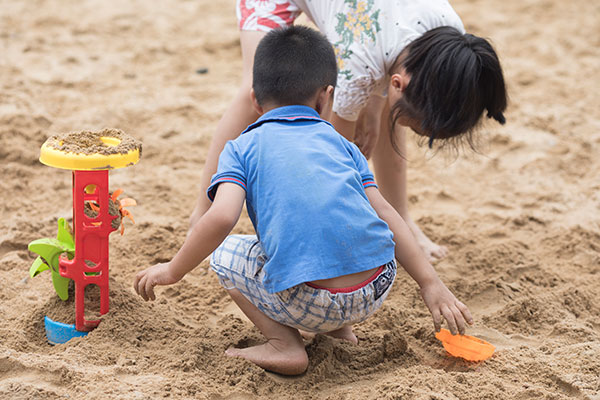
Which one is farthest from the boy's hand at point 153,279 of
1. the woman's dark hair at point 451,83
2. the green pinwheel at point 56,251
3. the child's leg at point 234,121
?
the woman's dark hair at point 451,83

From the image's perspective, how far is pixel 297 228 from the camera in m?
1.61

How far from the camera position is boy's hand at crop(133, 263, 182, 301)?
174 cm

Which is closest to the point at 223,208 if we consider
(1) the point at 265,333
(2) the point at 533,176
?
(1) the point at 265,333

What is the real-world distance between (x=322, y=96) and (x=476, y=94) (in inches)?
19.0

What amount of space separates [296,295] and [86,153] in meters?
0.61

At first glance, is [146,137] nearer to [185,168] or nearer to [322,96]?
[185,168]

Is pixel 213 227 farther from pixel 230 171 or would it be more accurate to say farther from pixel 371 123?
pixel 371 123

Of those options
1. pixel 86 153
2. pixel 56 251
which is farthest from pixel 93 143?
pixel 56 251

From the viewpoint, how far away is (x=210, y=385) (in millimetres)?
1657

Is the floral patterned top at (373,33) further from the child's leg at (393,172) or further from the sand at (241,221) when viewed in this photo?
the sand at (241,221)

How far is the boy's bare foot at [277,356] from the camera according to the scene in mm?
1746

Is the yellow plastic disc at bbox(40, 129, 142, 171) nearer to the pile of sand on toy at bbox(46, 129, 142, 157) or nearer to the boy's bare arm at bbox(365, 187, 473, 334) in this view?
the pile of sand on toy at bbox(46, 129, 142, 157)

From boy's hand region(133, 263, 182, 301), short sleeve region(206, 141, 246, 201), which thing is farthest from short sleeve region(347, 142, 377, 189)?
boy's hand region(133, 263, 182, 301)

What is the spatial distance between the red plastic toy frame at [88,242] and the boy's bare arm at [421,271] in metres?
0.67
